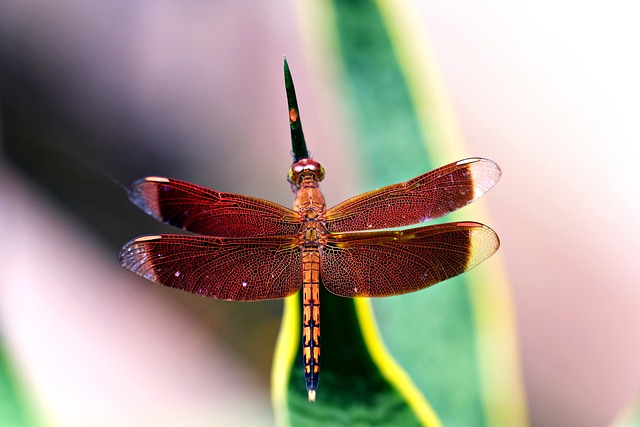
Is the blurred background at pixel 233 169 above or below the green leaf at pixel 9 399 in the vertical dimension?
above

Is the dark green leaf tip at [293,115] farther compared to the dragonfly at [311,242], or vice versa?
the dragonfly at [311,242]

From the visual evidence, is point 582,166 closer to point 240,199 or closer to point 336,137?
point 336,137

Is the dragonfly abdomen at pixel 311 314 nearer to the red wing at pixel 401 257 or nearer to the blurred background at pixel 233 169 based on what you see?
the red wing at pixel 401 257

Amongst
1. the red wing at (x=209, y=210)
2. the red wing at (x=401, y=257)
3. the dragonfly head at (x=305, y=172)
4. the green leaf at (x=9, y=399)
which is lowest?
the green leaf at (x=9, y=399)

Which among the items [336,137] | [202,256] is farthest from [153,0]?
[202,256]

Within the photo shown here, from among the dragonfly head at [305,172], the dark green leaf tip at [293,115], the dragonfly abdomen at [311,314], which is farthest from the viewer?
the dragonfly head at [305,172]

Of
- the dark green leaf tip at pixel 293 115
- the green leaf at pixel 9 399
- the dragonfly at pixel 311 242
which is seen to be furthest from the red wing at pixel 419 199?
the green leaf at pixel 9 399
